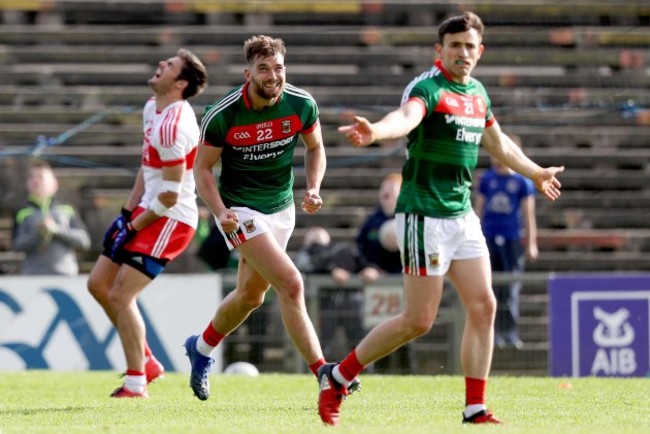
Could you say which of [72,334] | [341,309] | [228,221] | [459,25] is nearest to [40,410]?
[228,221]

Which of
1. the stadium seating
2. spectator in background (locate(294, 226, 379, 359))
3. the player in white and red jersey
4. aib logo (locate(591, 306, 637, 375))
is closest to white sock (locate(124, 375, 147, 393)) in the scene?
the player in white and red jersey

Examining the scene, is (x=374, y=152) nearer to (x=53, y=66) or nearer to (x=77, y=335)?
(x=53, y=66)

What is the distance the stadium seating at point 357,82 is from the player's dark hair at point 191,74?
7736mm

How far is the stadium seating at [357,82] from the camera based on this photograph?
18312 mm

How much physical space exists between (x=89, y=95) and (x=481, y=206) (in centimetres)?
673

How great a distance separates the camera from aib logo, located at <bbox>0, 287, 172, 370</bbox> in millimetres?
13711

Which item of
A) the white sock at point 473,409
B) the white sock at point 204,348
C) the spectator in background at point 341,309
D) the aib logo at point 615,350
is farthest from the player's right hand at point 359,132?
the aib logo at point 615,350

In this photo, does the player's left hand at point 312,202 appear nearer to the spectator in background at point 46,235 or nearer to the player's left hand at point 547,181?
the player's left hand at point 547,181

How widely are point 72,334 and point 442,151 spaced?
6.97m

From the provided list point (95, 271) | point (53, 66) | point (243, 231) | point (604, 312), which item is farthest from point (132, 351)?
point (53, 66)

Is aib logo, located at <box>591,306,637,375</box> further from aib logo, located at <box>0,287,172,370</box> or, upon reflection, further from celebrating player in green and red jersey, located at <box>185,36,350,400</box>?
celebrating player in green and red jersey, located at <box>185,36,350,400</box>

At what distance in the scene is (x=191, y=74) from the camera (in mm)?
9719

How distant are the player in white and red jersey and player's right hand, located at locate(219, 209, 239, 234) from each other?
141 cm

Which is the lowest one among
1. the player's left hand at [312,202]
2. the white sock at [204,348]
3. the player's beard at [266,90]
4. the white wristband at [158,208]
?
the white sock at [204,348]
